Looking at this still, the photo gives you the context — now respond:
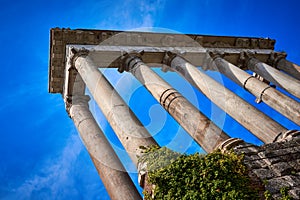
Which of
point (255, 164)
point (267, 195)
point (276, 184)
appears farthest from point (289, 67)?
point (267, 195)

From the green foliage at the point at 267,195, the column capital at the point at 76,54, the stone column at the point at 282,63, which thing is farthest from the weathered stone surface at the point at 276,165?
the stone column at the point at 282,63

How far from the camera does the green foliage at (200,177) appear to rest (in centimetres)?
714

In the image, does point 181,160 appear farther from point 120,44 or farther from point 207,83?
point 120,44

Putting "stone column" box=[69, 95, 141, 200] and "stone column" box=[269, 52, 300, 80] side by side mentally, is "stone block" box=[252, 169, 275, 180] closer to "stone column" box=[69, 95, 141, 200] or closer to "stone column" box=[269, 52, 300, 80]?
"stone column" box=[69, 95, 141, 200]

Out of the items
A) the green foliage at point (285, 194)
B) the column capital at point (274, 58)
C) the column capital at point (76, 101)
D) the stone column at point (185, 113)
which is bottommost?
the green foliage at point (285, 194)

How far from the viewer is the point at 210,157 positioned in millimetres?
8266

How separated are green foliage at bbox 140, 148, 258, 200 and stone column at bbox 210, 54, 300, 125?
28.6 feet

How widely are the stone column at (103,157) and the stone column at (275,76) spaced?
1167 centimetres

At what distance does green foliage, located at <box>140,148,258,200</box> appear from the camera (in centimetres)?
714

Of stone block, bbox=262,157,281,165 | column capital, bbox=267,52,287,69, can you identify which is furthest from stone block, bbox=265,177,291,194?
column capital, bbox=267,52,287,69

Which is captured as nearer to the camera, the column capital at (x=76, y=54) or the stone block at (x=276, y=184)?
the stone block at (x=276, y=184)

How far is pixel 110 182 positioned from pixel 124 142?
1732 millimetres

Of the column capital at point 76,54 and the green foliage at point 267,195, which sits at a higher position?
the column capital at point 76,54

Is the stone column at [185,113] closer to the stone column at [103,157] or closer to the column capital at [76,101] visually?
the stone column at [103,157]
